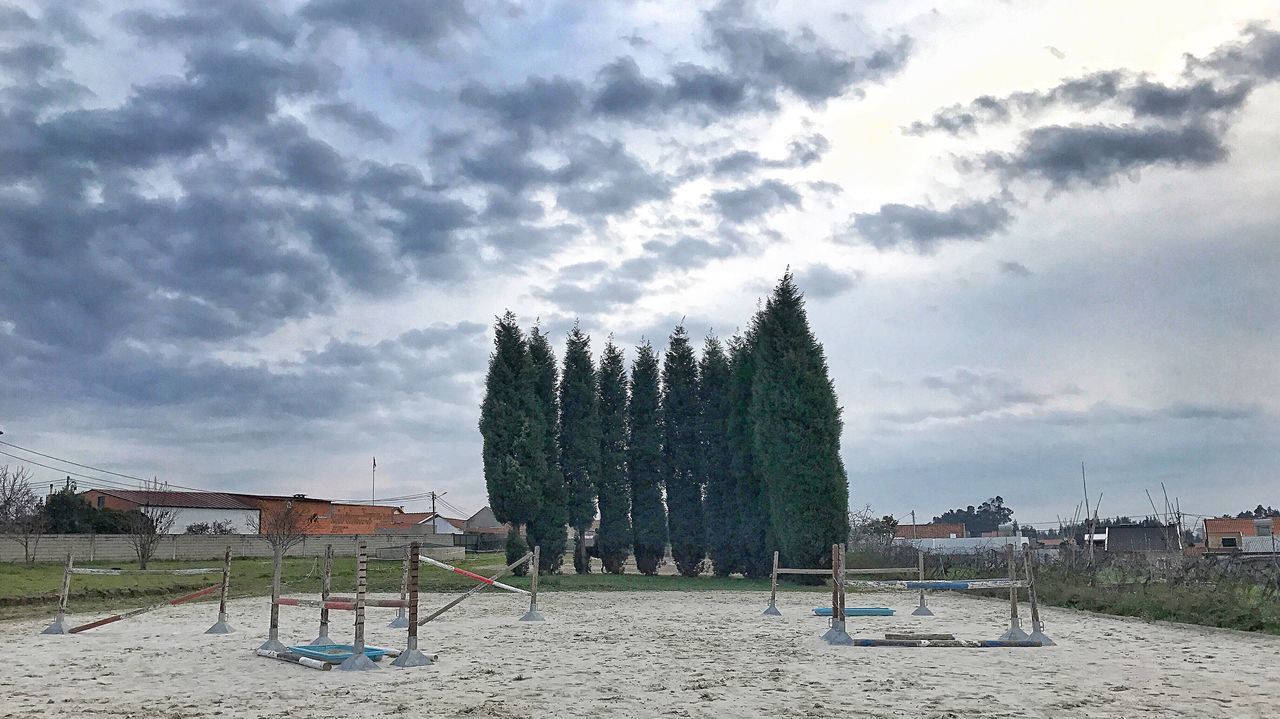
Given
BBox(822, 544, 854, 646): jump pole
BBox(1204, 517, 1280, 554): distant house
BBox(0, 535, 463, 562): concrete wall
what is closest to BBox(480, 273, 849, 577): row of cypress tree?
BBox(0, 535, 463, 562): concrete wall

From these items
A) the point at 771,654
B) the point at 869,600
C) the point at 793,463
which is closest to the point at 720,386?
the point at 793,463

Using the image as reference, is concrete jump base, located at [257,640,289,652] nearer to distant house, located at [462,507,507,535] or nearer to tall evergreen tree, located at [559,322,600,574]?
tall evergreen tree, located at [559,322,600,574]

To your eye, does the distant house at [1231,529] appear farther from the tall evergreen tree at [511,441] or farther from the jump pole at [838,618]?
the jump pole at [838,618]

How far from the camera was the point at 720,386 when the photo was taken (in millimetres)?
35906

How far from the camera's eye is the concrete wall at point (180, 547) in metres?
37.6

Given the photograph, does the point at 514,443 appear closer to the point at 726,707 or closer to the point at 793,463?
the point at 793,463

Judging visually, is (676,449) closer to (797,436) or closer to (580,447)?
(580,447)

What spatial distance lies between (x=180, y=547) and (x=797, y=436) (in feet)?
100

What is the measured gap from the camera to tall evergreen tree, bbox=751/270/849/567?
28562mm

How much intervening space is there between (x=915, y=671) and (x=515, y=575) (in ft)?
71.2

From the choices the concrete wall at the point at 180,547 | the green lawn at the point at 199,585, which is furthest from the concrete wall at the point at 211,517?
the green lawn at the point at 199,585

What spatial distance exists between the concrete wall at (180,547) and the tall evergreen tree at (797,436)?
12.7 meters

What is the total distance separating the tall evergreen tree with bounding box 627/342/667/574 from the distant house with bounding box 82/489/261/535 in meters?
38.5

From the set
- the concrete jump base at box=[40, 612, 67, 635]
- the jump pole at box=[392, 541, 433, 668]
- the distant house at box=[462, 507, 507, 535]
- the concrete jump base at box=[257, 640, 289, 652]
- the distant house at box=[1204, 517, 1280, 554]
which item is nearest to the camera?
the jump pole at box=[392, 541, 433, 668]
